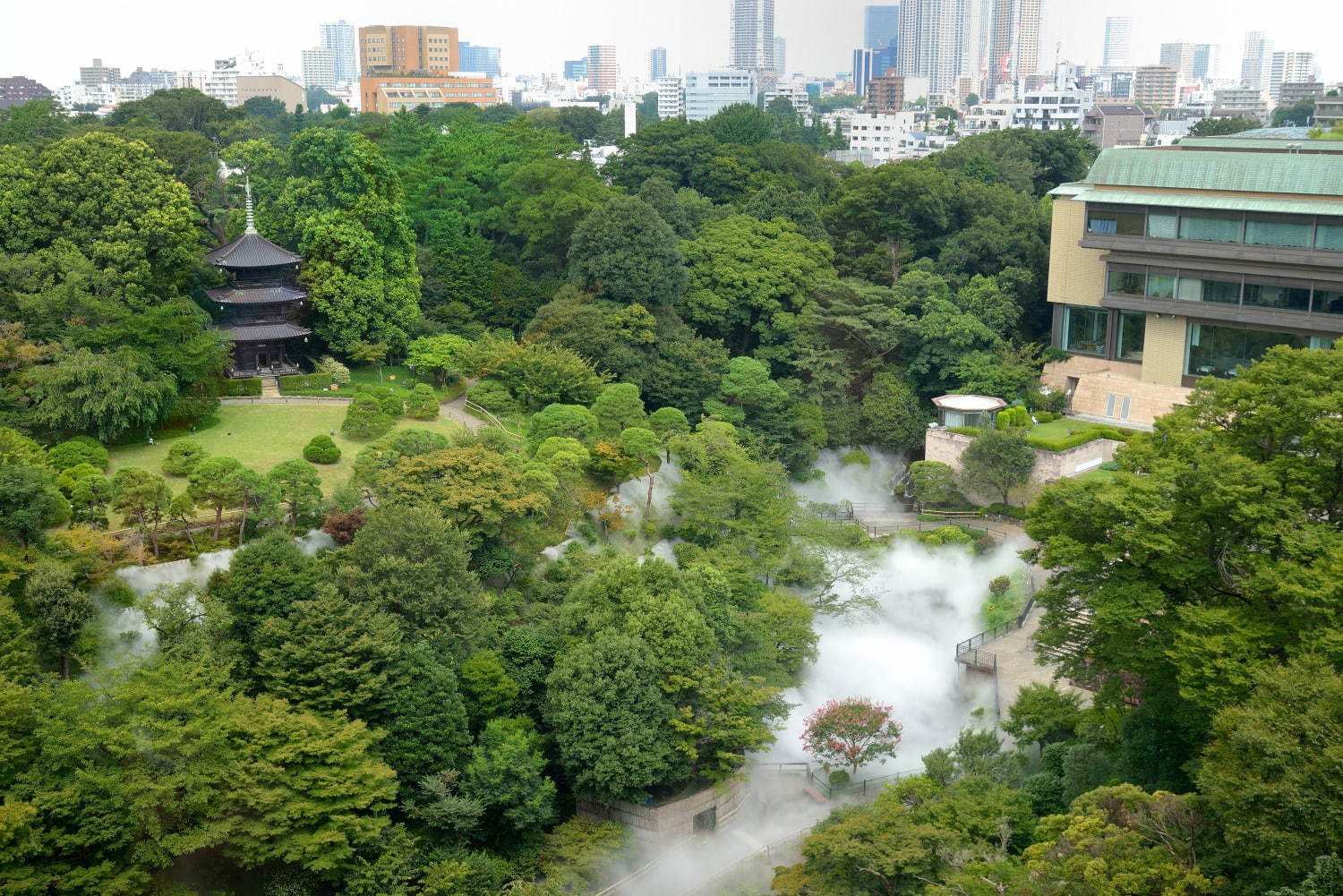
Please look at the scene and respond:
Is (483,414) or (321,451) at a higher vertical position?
(321,451)

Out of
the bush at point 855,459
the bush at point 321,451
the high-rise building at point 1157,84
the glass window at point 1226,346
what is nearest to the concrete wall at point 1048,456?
the bush at point 855,459

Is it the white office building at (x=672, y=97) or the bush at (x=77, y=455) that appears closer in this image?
the bush at (x=77, y=455)

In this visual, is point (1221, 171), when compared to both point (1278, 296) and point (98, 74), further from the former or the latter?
point (98, 74)

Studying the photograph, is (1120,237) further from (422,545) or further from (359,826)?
(359,826)

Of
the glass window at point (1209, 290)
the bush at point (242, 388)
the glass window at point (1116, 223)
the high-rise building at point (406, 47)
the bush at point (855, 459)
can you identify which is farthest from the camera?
the high-rise building at point (406, 47)

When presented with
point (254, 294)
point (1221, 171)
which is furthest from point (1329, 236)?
point (254, 294)

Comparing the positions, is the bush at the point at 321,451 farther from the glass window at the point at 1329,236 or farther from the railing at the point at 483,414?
the glass window at the point at 1329,236
